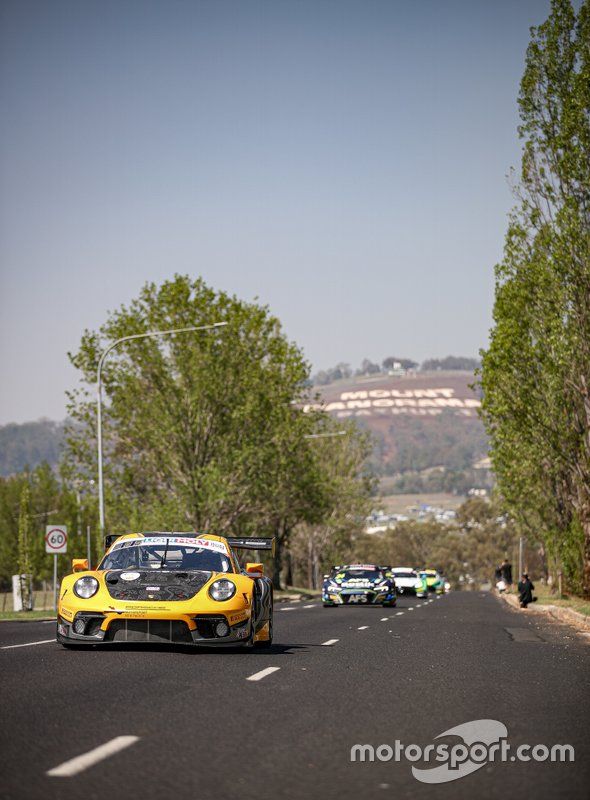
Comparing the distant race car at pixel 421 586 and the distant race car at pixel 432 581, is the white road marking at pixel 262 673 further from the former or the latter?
the distant race car at pixel 432 581

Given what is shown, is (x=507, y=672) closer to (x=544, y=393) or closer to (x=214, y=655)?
(x=214, y=655)

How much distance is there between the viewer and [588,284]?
3828 centimetres

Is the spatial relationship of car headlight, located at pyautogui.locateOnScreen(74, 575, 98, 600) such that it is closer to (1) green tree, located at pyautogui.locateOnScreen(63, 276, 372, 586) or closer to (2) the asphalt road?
(2) the asphalt road

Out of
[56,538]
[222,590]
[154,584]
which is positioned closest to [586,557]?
[56,538]

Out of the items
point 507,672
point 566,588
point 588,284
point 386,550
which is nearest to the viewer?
point 507,672

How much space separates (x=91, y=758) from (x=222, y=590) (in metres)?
7.99

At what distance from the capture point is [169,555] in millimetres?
17734

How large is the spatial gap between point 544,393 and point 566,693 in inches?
1193

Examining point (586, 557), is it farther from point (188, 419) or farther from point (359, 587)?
point (188, 419)

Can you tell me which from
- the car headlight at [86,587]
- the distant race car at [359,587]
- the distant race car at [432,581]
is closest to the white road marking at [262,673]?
the car headlight at [86,587]

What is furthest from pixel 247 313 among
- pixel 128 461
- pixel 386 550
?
pixel 386 550

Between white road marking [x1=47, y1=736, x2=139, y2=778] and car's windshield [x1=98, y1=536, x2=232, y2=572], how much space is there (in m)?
8.27

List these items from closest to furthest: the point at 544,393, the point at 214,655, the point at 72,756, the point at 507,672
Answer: the point at 72,756 < the point at 507,672 < the point at 214,655 < the point at 544,393

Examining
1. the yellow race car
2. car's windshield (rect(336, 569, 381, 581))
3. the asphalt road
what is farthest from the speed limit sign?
the yellow race car
